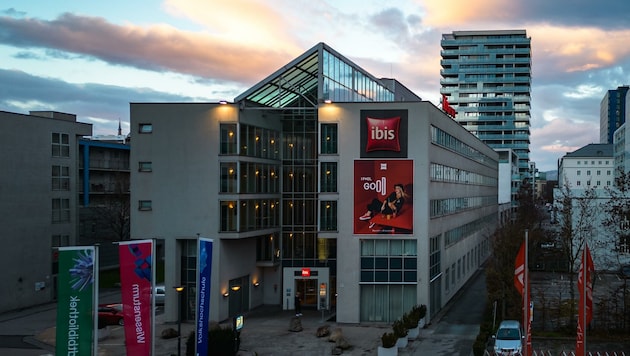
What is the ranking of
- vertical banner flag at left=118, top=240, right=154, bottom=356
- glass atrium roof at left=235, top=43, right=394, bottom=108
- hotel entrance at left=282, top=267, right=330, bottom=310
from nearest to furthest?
vertical banner flag at left=118, top=240, right=154, bottom=356
glass atrium roof at left=235, top=43, right=394, bottom=108
hotel entrance at left=282, top=267, right=330, bottom=310

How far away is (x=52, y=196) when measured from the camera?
5166 centimetres

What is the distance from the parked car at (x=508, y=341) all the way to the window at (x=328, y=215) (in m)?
12.3

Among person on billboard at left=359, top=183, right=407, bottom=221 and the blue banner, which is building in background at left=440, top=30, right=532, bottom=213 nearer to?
person on billboard at left=359, top=183, right=407, bottom=221

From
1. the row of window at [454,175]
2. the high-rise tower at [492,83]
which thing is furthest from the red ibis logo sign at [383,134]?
the high-rise tower at [492,83]

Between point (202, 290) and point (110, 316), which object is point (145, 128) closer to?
point (110, 316)

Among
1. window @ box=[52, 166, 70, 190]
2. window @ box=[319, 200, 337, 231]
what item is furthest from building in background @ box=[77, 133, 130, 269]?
window @ box=[319, 200, 337, 231]

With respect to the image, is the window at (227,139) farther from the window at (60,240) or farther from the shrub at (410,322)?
the window at (60,240)

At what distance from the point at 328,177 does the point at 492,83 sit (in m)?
143

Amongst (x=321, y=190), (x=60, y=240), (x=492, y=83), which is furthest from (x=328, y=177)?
(x=492, y=83)

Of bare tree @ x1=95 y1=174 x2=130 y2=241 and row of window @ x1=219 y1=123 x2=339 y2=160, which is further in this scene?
bare tree @ x1=95 y1=174 x2=130 y2=241

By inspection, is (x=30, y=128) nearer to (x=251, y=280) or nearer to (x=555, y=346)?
(x=251, y=280)

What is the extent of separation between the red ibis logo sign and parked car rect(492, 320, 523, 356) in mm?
12961

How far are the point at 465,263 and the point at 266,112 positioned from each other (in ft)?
90.5

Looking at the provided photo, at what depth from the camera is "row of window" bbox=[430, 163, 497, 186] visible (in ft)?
148
